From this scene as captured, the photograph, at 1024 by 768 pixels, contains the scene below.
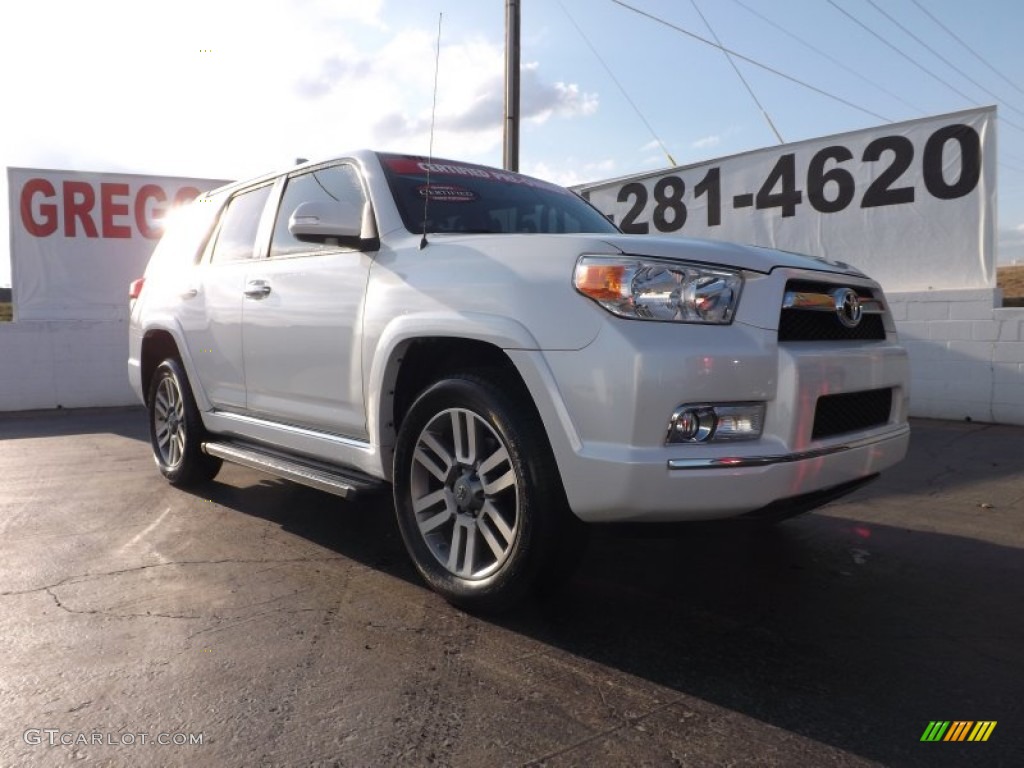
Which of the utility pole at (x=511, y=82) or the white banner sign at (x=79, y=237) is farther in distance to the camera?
the white banner sign at (x=79, y=237)

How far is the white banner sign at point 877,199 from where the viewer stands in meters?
7.87

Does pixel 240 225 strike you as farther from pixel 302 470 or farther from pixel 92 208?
pixel 92 208

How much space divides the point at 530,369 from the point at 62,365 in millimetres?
10892

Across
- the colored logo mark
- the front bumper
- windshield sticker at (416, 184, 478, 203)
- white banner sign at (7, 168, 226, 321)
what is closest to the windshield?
windshield sticker at (416, 184, 478, 203)

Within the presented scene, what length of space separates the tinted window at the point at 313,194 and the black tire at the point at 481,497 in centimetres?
116

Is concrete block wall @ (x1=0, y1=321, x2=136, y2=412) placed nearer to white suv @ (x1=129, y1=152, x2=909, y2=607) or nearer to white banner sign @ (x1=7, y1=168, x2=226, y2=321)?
white banner sign @ (x1=7, y1=168, x2=226, y2=321)

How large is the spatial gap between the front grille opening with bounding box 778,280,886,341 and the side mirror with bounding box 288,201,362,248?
1781 mm

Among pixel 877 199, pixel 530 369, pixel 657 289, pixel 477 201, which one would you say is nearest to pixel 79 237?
pixel 477 201

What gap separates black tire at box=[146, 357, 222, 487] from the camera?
5.06 m

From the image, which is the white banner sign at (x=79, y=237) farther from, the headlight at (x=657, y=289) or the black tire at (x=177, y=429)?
the headlight at (x=657, y=289)

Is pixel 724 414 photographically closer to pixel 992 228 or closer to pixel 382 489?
pixel 382 489

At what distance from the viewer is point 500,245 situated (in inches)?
116

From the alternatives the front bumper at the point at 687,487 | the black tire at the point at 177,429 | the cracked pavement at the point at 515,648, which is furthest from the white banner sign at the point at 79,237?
the front bumper at the point at 687,487

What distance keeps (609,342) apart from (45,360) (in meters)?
11.3
